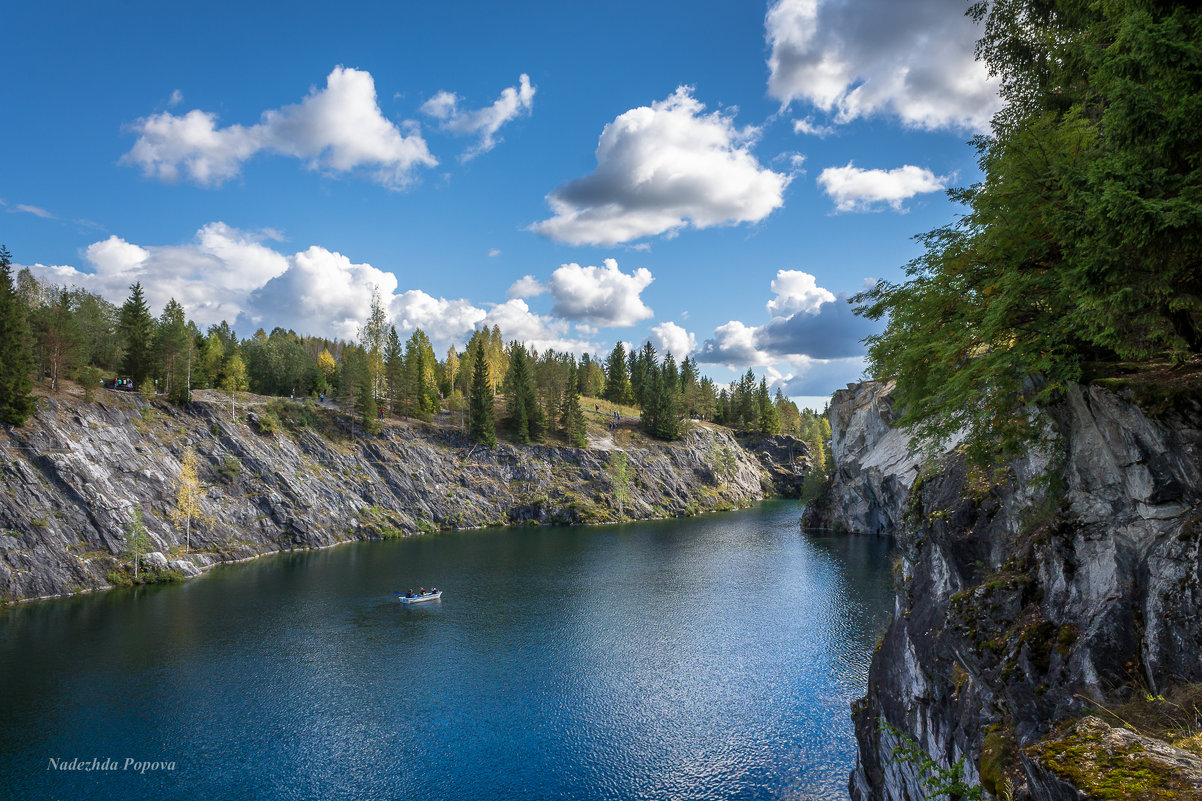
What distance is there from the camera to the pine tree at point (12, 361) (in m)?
53.7

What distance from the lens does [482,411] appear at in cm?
10650

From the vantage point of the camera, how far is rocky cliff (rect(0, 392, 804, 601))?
52.9 meters

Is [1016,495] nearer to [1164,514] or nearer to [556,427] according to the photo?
[1164,514]

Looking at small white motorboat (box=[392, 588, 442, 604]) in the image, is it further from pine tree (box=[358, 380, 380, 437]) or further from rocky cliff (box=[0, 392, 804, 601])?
pine tree (box=[358, 380, 380, 437])

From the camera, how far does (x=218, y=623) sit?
43.9m

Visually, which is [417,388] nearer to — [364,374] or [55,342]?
[364,374]

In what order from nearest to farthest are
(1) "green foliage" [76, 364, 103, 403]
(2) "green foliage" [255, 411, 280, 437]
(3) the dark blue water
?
(3) the dark blue water, (1) "green foliage" [76, 364, 103, 403], (2) "green foliage" [255, 411, 280, 437]

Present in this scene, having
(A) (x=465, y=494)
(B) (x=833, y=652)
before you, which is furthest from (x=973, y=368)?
(A) (x=465, y=494)

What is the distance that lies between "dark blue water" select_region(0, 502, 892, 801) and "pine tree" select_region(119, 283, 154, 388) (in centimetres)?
3417

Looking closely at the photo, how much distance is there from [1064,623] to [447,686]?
3067 centimetres

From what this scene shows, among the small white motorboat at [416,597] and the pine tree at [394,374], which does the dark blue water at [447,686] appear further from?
the pine tree at [394,374]

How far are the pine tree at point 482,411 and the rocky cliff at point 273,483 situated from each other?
2156 mm

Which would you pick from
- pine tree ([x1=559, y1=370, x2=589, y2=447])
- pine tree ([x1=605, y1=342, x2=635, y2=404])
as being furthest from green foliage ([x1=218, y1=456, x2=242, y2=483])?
pine tree ([x1=605, y1=342, x2=635, y2=404])

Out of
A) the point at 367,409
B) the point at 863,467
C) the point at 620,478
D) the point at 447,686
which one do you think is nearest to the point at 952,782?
the point at 447,686
